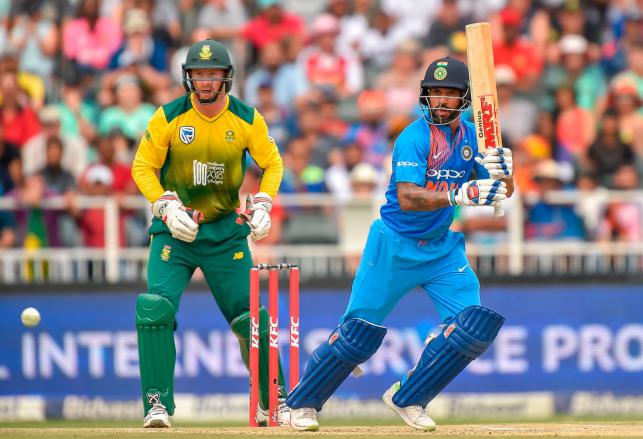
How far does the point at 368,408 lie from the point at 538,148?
2.97 m

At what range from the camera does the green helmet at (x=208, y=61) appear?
8984 millimetres

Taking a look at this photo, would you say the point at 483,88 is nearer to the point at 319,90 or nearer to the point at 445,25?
the point at 319,90

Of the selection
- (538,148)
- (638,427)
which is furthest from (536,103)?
(638,427)

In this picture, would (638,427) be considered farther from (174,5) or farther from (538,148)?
(174,5)

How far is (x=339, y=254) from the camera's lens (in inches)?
513

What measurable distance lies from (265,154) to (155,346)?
135 cm

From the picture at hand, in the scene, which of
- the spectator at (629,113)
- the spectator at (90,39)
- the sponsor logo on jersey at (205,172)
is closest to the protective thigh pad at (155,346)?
the sponsor logo on jersey at (205,172)

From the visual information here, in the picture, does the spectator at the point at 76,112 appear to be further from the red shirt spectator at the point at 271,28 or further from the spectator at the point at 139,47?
the red shirt spectator at the point at 271,28

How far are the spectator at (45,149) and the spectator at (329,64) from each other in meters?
2.48

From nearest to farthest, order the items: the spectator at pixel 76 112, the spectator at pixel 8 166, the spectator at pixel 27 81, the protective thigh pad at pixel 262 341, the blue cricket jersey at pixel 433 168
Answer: the blue cricket jersey at pixel 433 168 → the protective thigh pad at pixel 262 341 → the spectator at pixel 8 166 → the spectator at pixel 76 112 → the spectator at pixel 27 81

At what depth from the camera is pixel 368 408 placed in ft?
42.6

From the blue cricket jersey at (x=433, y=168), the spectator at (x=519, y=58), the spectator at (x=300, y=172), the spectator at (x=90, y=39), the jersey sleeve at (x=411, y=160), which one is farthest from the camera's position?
the spectator at (x=90, y=39)

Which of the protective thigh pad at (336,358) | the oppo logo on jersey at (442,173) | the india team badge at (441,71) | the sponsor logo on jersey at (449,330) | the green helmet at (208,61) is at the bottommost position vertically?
the protective thigh pad at (336,358)

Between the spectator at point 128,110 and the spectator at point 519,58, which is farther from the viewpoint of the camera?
the spectator at point 519,58
